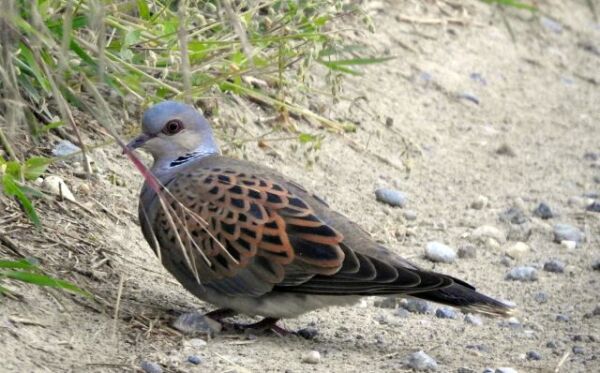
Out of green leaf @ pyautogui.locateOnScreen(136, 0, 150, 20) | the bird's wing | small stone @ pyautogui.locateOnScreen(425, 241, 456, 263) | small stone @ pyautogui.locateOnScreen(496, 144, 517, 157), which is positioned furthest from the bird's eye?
small stone @ pyautogui.locateOnScreen(496, 144, 517, 157)

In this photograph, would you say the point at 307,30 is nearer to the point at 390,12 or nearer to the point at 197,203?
the point at 197,203

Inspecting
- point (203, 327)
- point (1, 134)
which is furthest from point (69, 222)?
point (203, 327)

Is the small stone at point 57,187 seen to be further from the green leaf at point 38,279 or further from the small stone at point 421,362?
the small stone at point 421,362

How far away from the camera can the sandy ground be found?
4.25 meters

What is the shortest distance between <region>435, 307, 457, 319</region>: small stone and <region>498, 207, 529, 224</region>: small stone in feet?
4.25

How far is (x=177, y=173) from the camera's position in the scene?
474cm

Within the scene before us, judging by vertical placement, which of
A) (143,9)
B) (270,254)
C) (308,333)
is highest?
(143,9)

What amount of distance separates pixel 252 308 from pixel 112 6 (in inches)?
57.6

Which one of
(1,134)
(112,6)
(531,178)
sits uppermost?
(112,6)

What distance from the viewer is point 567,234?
618cm

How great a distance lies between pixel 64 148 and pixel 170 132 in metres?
0.64

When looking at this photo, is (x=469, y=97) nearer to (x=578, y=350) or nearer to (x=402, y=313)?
(x=402, y=313)

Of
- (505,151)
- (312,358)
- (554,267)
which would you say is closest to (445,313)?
(554,267)

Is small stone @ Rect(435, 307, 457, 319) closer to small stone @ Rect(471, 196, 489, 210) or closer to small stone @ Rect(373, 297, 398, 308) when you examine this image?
small stone @ Rect(373, 297, 398, 308)
